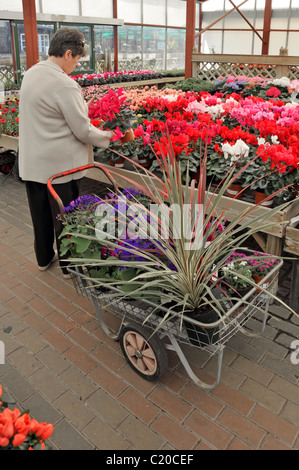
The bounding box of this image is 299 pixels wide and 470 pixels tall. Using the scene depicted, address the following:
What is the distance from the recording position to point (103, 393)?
7.41 ft

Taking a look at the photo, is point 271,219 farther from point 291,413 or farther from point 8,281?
point 8,281

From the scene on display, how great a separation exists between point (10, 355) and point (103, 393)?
2.31 ft

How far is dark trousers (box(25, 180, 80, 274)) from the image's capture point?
313 centimetres

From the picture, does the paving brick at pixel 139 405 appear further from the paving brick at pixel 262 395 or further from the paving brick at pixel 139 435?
the paving brick at pixel 262 395

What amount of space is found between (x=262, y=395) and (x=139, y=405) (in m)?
0.69

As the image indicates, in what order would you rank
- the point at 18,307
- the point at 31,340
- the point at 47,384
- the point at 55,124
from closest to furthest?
the point at 47,384 → the point at 31,340 → the point at 55,124 → the point at 18,307

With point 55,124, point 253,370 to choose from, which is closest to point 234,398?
point 253,370

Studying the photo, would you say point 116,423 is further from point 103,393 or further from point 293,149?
point 293,149

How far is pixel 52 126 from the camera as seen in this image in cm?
292

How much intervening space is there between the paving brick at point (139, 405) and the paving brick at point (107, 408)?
4 centimetres

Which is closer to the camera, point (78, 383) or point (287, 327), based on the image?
point (78, 383)

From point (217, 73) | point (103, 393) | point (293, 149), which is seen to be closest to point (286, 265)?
point (293, 149)

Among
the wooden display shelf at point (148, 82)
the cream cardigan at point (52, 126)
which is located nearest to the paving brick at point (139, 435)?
the cream cardigan at point (52, 126)

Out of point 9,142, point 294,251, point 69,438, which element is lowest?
point 69,438
